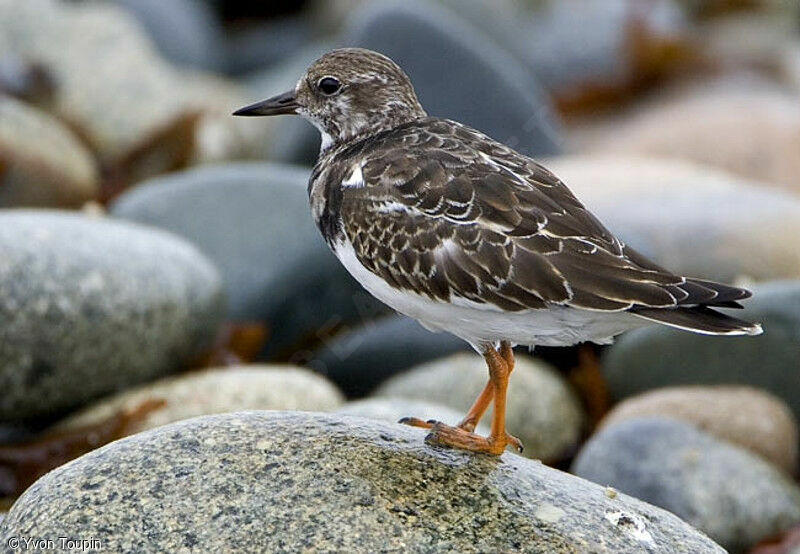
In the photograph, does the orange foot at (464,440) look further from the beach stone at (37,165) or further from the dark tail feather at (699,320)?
the beach stone at (37,165)

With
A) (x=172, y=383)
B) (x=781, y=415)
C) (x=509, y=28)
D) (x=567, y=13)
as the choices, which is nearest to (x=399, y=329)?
(x=172, y=383)

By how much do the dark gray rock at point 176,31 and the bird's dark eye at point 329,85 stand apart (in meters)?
9.98

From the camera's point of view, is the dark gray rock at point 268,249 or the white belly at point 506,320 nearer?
the white belly at point 506,320

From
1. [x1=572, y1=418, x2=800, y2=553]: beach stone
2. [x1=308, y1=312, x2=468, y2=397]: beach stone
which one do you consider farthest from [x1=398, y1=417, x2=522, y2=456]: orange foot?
[x1=308, y1=312, x2=468, y2=397]: beach stone

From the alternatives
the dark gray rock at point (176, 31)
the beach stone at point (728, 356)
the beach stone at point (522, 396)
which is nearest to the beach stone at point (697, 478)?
the beach stone at point (522, 396)

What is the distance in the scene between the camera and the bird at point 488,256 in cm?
437

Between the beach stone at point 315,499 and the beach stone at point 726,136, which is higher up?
the beach stone at point 726,136

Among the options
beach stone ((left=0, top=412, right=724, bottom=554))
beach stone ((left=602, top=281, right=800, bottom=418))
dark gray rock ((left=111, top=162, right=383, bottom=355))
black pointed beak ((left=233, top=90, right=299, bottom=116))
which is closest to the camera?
beach stone ((left=0, top=412, right=724, bottom=554))

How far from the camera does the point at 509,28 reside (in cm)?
1504

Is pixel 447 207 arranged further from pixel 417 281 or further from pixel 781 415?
pixel 781 415

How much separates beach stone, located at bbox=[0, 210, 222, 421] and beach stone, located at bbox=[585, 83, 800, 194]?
647cm

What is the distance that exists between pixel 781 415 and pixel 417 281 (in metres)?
3.50

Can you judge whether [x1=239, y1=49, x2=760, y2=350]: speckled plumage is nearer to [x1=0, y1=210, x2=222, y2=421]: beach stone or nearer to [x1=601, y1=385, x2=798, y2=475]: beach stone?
[x1=0, y1=210, x2=222, y2=421]: beach stone

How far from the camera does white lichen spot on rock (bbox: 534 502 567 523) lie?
14.3 feet
